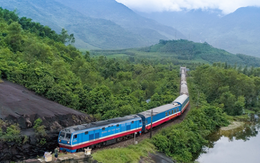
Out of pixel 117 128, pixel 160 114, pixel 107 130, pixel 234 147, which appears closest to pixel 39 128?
pixel 107 130

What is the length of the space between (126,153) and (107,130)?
10.1 feet

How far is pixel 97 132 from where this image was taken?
25594 millimetres

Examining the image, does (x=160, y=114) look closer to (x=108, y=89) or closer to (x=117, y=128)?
(x=117, y=128)

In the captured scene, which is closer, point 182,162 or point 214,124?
point 182,162

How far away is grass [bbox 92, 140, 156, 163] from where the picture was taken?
2345 centimetres

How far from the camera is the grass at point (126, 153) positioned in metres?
23.5

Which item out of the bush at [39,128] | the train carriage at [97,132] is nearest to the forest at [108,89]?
the train carriage at [97,132]

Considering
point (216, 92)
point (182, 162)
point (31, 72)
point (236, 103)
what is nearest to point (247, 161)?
point (182, 162)

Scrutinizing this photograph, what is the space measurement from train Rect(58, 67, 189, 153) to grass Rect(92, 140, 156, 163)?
1638 mm

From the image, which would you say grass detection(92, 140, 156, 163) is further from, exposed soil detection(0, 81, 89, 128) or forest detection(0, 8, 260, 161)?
exposed soil detection(0, 81, 89, 128)

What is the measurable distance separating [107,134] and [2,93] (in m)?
12.4

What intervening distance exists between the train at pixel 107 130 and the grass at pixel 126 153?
164cm

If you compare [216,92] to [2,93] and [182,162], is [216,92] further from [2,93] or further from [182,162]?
[2,93]

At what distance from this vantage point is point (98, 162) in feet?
71.8
